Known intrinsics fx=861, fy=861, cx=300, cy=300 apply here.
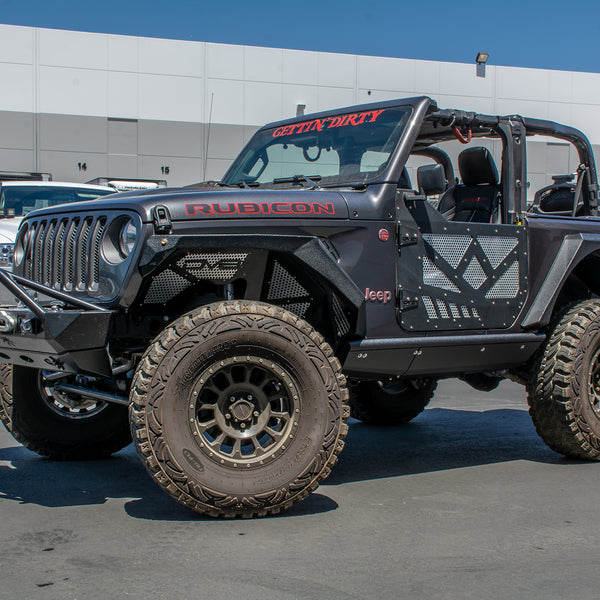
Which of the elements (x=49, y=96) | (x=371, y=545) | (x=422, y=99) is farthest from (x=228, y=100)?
(x=371, y=545)

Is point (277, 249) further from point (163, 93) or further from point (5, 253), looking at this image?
point (163, 93)

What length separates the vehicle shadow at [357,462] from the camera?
4484 mm

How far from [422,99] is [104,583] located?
3306 mm

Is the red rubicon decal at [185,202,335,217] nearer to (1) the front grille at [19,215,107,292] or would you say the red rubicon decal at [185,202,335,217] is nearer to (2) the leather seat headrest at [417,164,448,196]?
(1) the front grille at [19,215,107,292]

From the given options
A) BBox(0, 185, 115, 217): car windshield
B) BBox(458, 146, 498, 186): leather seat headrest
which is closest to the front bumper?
BBox(458, 146, 498, 186): leather seat headrest

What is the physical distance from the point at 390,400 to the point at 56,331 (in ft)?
11.1

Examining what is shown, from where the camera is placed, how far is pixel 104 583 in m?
3.25

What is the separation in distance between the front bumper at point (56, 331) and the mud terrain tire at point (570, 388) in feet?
9.01

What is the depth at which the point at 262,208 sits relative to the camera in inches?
169

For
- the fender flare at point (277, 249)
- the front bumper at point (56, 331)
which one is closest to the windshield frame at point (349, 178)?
the fender flare at point (277, 249)

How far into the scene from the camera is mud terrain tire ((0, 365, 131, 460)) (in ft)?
17.0

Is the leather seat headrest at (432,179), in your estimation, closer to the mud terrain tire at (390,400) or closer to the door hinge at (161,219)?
the door hinge at (161,219)

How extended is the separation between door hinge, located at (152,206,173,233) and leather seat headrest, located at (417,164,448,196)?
1591 mm

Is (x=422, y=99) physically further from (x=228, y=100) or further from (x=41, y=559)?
(x=228, y=100)
